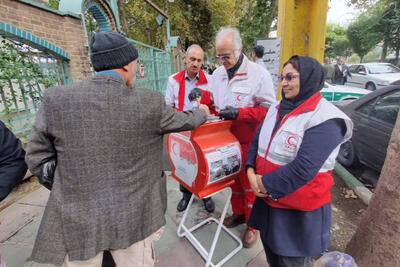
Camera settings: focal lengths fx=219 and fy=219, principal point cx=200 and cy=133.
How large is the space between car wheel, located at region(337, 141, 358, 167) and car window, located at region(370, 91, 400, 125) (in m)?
0.65

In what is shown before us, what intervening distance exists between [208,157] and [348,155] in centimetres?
356

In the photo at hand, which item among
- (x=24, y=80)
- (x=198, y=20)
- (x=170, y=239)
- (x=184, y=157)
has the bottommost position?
(x=170, y=239)

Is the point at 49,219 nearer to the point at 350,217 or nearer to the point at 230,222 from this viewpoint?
the point at 230,222

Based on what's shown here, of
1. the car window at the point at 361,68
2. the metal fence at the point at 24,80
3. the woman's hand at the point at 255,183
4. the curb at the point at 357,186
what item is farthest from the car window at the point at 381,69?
the metal fence at the point at 24,80

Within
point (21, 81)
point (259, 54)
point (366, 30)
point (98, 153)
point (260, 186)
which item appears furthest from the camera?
point (366, 30)

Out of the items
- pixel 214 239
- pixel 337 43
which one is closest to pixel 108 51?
pixel 214 239

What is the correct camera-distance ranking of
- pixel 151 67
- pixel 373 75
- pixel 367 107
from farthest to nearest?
pixel 373 75 → pixel 151 67 → pixel 367 107

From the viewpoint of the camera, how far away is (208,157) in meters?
1.42

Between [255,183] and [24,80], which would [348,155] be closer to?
[255,183]

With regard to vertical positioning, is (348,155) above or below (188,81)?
below

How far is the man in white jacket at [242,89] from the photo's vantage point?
→ 5.87ft

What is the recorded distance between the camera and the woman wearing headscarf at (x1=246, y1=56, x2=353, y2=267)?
1112mm

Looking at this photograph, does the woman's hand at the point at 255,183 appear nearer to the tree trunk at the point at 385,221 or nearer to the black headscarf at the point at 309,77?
the black headscarf at the point at 309,77

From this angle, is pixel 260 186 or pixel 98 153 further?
pixel 260 186
